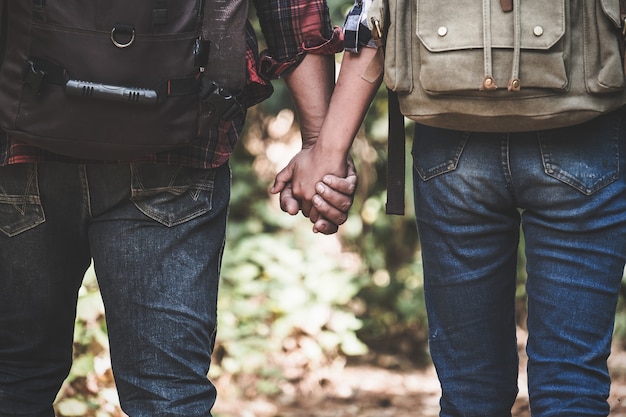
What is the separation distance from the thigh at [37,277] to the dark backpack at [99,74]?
150 millimetres

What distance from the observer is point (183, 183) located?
200 centimetres

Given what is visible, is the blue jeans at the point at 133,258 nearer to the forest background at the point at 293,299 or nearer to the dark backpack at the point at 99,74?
the dark backpack at the point at 99,74

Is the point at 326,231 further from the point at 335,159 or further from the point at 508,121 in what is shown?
the point at 508,121

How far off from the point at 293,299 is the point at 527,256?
2.80 m

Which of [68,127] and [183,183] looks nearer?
[68,127]

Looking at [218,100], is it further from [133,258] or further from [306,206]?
[306,206]

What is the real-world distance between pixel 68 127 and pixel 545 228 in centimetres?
99

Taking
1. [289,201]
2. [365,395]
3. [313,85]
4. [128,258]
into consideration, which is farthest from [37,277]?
[365,395]

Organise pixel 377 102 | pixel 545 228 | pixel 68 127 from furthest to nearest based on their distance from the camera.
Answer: pixel 377 102 < pixel 545 228 < pixel 68 127

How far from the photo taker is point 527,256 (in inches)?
78.7

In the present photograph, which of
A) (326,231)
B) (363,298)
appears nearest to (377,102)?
(363,298)

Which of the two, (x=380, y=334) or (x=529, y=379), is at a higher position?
(x=529, y=379)

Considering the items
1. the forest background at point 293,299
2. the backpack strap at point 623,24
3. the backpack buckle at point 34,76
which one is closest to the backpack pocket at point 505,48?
the backpack strap at point 623,24

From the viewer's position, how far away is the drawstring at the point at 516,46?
1.79 metres
